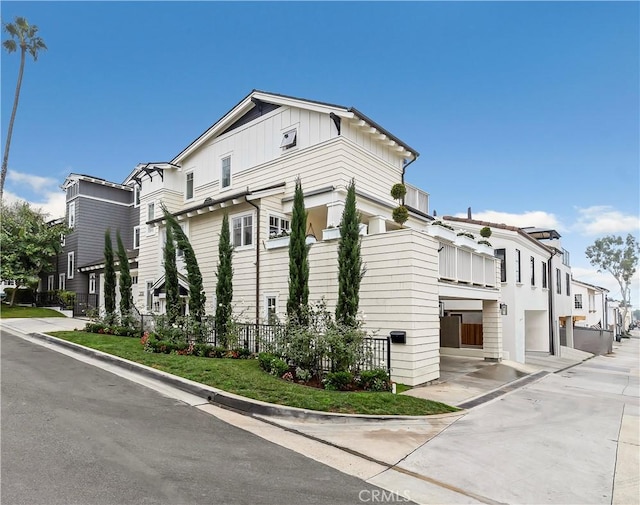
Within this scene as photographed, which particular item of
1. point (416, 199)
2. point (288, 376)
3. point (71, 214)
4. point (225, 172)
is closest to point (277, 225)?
point (225, 172)

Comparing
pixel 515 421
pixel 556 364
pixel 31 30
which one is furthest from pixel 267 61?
pixel 556 364

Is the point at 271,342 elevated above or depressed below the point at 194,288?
below

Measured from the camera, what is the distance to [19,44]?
22.0 metres

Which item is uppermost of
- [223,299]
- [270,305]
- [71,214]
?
[71,214]

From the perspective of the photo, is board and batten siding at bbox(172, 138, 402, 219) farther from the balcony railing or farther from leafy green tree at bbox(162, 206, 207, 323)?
leafy green tree at bbox(162, 206, 207, 323)

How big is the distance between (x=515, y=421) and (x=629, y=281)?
58.5m

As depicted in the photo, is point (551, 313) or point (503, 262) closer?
point (503, 262)

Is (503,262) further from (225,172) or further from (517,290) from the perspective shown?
(225,172)

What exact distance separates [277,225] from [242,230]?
1.36 m

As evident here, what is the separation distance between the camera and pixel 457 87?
1783 centimetres

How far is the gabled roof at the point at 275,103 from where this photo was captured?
13.5m

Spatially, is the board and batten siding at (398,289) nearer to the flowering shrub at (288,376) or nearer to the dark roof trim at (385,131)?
the flowering shrub at (288,376)

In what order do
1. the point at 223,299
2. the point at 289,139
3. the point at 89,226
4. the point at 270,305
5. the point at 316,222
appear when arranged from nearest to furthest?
the point at 223,299 < the point at 270,305 < the point at 289,139 < the point at 316,222 < the point at 89,226

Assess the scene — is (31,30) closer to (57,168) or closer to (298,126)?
(57,168)
